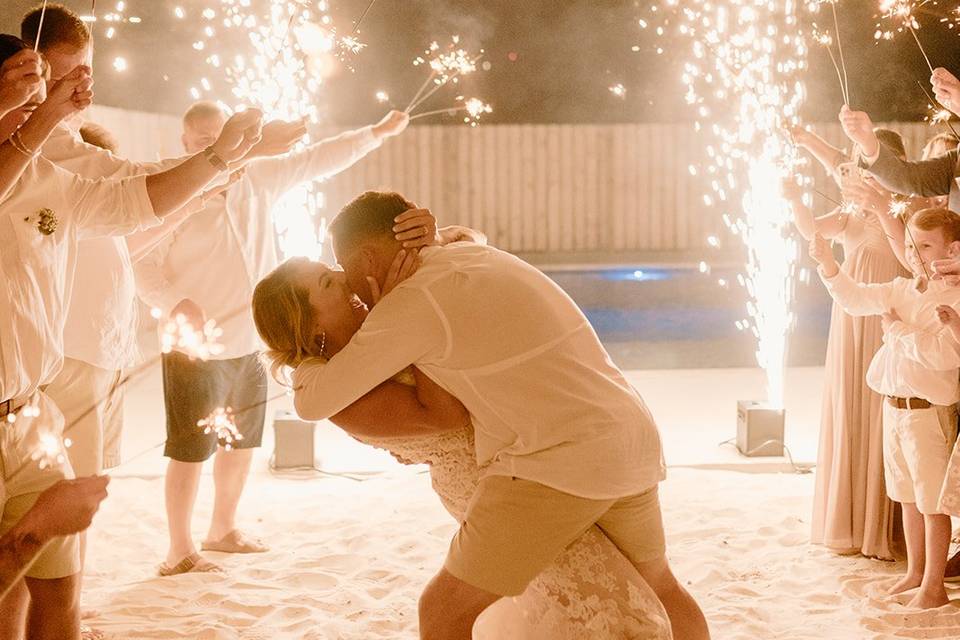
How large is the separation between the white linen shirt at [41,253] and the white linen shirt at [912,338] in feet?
7.72

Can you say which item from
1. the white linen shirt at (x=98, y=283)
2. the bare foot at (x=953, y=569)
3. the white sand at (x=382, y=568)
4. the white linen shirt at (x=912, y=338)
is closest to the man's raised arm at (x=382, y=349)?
the white linen shirt at (x=98, y=283)

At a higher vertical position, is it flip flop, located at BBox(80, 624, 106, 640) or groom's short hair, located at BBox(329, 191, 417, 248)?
groom's short hair, located at BBox(329, 191, 417, 248)

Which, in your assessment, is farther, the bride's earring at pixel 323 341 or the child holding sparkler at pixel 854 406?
the child holding sparkler at pixel 854 406

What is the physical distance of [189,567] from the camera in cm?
366

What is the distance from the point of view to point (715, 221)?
12.6 meters

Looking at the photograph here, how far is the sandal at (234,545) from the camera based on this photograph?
154 inches

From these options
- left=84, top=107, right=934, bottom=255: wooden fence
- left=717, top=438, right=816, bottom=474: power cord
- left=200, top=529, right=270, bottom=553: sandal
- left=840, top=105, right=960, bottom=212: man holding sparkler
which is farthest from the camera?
left=84, top=107, right=934, bottom=255: wooden fence

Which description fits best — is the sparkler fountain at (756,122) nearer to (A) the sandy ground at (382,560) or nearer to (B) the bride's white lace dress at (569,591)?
(A) the sandy ground at (382,560)

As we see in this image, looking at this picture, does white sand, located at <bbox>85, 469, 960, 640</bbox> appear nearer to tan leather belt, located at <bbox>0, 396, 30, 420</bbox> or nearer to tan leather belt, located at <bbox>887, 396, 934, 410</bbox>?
tan leather belt, located at <bbox>887, 396, 934, 410</bbox>

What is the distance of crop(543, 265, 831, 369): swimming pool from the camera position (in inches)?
386

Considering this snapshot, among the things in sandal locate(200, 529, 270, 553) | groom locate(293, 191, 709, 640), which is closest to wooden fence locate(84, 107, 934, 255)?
sandal locate(200, 529, 270, 553)

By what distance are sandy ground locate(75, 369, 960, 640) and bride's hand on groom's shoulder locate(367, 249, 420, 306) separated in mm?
1498

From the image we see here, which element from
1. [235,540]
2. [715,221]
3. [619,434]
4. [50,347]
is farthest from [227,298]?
[715,221]

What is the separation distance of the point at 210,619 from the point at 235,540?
0.70 meters
